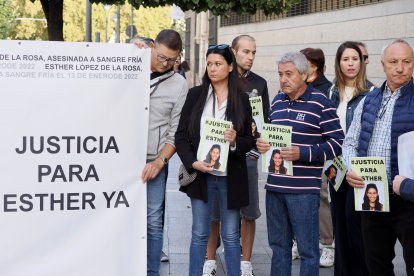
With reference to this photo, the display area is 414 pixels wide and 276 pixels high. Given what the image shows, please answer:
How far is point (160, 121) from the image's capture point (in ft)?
17.7

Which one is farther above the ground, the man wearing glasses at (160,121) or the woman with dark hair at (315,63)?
the woman with dark hair at (315,63)

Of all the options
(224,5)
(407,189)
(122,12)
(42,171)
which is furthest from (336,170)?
(122,12)

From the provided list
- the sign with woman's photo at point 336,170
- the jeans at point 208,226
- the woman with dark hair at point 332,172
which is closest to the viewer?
the jeans at point 208,226

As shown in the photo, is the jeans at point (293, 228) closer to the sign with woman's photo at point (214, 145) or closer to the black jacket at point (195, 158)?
the black jacket at point (195, 158)

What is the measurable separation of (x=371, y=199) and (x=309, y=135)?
766 millimetres

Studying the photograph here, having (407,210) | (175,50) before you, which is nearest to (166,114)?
(175,50)

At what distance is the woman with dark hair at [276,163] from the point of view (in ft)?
17.2

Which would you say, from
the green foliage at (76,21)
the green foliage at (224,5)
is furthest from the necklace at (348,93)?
the green foliage at (76,21)

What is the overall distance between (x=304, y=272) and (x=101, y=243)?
151 cm

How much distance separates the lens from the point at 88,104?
4750mm

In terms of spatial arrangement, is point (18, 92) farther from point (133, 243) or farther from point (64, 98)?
point (133, 243)

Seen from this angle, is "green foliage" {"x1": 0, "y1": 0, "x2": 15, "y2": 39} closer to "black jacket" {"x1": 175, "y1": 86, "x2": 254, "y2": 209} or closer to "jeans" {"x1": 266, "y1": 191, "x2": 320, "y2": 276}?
"black jacket" {"x1": 175, "y1": 86, "x2": 254, "y2": 209}

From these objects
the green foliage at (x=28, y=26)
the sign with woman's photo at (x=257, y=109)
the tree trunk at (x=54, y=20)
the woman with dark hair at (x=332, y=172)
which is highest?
the green foliage at (x=28, y=26)

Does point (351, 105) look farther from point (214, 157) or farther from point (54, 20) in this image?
point (54, 20)
